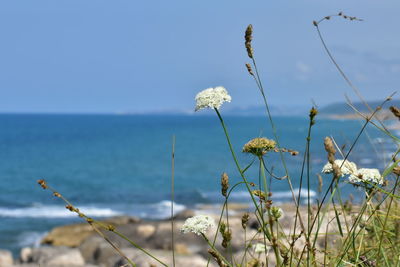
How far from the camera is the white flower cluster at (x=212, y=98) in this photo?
6.90ft

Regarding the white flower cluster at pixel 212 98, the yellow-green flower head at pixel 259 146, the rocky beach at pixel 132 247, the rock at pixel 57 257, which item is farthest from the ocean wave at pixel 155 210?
the yellow-green flower head at pixel 259 146

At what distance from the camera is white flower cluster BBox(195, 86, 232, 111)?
2104 millimetres

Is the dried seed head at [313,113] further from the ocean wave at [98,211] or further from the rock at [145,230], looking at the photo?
the ocean wave at [98,211]

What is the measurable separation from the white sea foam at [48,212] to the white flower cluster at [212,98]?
→ 25639 millimetres

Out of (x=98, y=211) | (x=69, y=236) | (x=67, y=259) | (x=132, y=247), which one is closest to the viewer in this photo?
(x=67, y=259)

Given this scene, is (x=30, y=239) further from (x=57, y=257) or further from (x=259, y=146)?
(x=259, y=146)

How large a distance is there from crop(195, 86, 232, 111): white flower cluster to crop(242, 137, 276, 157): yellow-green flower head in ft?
0.63

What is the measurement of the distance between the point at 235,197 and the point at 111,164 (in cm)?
2849

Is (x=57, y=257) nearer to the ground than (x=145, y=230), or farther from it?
farther from it

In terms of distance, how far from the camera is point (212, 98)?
213 cm

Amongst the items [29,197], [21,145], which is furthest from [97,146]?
[29,197]

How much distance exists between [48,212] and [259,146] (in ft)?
90.4

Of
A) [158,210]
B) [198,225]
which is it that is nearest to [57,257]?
[198,225]

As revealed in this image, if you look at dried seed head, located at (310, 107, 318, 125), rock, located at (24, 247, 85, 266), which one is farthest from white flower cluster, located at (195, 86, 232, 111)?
rock, located at (24, 247, 85, 266)
